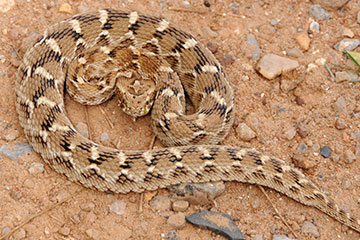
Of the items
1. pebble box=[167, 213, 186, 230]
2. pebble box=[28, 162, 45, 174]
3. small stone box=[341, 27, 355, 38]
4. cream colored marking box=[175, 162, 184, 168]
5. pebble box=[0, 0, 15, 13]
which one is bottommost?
pebble box=[167, 213, 186, 230]

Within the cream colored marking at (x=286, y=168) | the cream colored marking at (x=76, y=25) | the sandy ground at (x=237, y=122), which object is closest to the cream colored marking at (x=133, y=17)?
the sandy ground at (x=237, y=122)

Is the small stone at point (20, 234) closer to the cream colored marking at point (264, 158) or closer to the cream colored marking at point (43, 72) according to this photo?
the cream colored marking at point (43, 72)

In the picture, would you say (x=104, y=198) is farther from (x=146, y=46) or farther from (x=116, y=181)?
(x=146, y=46)

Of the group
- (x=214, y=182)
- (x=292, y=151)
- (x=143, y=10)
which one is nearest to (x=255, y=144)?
(x=292, y=151)

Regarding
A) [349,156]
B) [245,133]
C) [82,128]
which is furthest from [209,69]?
[349,156]

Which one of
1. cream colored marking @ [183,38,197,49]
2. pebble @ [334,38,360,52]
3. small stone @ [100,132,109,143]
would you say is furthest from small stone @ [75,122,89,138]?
pebble @ [334,38,360,52]

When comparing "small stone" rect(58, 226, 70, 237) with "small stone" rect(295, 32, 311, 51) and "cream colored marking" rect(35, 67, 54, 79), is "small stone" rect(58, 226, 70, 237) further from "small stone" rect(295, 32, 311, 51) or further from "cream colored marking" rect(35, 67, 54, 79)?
"small stone" rect(295, 32, 311, 51)
